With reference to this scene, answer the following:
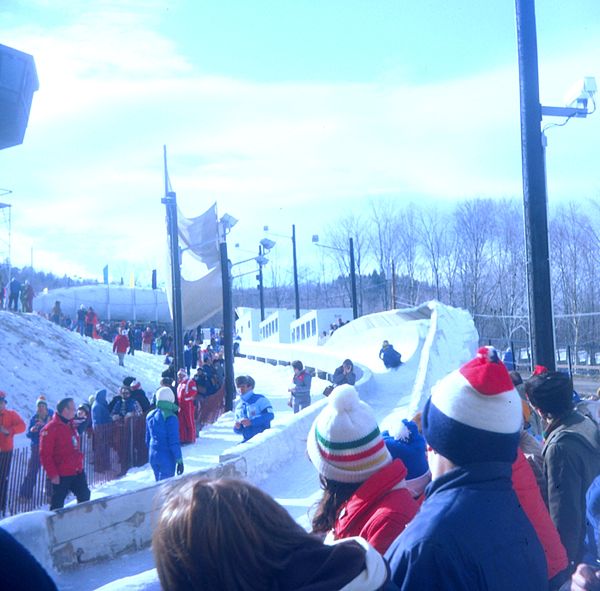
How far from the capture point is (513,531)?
7.70 ft

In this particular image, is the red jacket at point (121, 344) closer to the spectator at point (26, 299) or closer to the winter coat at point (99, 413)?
the spectator at point (26, 299)

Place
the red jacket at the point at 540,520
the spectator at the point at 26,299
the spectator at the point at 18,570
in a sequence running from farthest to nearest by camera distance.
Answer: the spectator at the point at 26,299
the red jacket at the point at 540,520
the spectator at the point at 18,570

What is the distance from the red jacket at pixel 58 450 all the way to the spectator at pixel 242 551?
747 centimetres

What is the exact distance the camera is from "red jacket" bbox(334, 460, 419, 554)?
2.76m

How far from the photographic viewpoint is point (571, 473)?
3711 millimetres

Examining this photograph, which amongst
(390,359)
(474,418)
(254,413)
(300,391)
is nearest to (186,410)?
(300,391)

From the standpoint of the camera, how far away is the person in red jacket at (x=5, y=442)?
34.6ft

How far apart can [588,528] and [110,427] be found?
1123 cm

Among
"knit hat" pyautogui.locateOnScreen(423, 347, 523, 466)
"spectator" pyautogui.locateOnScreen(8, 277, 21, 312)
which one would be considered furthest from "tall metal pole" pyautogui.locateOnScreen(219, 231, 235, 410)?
"knit hat" pyautogui.locateOnScreen(423, 347, 523, 466)

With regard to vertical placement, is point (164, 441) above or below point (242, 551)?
below

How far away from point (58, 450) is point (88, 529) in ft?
4.76

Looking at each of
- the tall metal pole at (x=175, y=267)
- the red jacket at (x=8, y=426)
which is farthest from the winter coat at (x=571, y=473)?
the tall metal pole at (x=175, y=267)

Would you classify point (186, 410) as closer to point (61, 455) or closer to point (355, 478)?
point (61, 455)

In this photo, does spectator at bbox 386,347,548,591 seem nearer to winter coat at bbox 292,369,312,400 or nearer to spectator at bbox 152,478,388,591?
spectator at bbox 152,478,388,591
